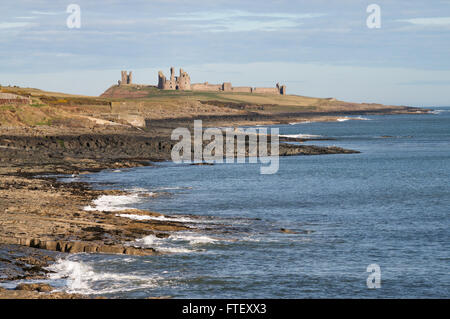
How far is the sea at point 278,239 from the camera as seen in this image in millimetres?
18266

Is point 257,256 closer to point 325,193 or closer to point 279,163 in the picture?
point 325,193

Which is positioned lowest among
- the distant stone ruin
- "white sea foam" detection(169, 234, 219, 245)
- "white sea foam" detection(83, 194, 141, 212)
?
"white sea foam" detection(169, 234, 219, 245)

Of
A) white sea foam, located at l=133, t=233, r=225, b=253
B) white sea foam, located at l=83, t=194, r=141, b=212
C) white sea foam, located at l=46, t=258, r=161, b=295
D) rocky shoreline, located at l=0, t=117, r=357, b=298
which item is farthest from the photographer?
white sea foam, located at l=83, t=194, r=141, b=212

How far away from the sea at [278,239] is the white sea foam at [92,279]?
29 mm

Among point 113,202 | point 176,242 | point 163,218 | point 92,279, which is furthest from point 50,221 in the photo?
point 113,202

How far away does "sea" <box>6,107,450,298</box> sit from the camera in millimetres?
18266

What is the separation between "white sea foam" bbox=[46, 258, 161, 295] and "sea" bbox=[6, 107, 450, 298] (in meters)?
0.03

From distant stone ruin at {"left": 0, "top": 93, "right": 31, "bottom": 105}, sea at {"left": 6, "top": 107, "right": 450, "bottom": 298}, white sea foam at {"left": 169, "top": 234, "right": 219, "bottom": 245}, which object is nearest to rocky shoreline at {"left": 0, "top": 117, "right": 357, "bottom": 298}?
white sea foam at {"left": 169, "top": 234, "right": 219, "bottom": 245}

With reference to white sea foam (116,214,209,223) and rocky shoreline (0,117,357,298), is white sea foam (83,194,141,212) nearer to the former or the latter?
rocky shoreline (0,117,357,298)

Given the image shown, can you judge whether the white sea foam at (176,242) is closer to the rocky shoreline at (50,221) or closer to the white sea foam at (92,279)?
the rocky shoreline at (50,221)

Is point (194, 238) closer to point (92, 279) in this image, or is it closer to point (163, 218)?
point (163, 218)

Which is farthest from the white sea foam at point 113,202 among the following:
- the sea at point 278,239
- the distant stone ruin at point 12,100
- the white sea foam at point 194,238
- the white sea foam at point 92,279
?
the distant stone ruin at point 12,100
